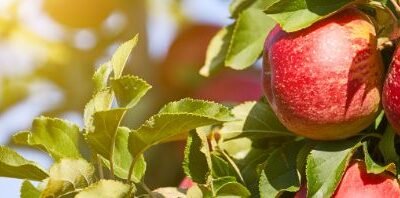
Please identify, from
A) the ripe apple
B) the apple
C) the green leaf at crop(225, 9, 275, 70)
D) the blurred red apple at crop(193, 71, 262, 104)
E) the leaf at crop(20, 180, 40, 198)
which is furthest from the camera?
the ripe apple

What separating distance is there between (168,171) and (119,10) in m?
0.58

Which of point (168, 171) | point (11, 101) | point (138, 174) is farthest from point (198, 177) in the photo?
point (11, 101)

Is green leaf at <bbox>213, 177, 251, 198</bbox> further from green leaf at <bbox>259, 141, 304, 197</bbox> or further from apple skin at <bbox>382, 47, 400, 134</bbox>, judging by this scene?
apple skin at <bbox>382, 47, 400, 134</bbox>

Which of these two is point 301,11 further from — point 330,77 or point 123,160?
point 123,160

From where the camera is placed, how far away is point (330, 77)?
1080mm

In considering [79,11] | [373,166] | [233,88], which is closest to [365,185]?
[373,166]

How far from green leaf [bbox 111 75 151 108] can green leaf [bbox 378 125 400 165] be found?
275 mm

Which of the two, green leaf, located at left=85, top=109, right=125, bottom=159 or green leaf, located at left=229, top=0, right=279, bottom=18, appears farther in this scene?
green leaf, located at left=229, top=0, right=279, bottom=18

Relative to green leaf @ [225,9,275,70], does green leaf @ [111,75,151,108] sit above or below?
above

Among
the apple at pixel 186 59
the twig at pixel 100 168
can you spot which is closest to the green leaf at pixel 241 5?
the twig at pixel 100 168

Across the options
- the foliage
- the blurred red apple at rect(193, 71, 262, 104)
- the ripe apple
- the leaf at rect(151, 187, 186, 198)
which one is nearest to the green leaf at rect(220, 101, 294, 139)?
the foliage

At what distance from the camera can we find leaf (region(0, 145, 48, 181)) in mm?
1096

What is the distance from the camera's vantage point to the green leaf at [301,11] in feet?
→ 3.57

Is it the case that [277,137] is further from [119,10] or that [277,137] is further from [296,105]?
[119,10]
